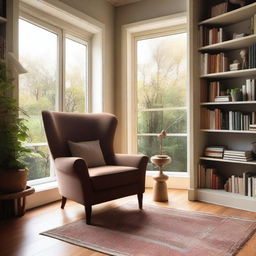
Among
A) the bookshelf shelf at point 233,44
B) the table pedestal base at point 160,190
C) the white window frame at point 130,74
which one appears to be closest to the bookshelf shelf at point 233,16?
the bookshelf shelf at point 233,44

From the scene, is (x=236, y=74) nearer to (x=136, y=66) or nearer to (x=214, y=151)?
(x=214, y=151)

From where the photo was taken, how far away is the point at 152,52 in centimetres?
439

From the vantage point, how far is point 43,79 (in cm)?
368

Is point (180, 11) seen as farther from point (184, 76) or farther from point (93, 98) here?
point (93, 98)

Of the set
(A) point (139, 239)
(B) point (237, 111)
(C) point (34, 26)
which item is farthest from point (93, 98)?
(A) point (139, 239)

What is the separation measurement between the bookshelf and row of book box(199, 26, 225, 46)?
41 millimetres

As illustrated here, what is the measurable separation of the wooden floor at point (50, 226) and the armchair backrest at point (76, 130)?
23.7 inches

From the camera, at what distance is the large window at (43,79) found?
346cm

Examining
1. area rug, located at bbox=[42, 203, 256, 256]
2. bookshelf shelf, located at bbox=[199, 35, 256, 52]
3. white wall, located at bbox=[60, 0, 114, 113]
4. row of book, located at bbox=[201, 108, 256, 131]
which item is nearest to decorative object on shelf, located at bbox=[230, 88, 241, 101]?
row of book, located at bbox=[201, 108, 256, 131]

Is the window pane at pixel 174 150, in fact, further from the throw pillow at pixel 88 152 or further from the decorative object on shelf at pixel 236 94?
the throw pillow at pixel 88 152

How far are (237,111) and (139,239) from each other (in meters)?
1.95

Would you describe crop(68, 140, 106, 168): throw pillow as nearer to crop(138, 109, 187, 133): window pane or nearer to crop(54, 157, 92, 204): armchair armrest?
crop(54, 157, 92, 204): armchair armrest

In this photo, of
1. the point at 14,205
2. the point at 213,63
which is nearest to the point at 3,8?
the point at 14,205

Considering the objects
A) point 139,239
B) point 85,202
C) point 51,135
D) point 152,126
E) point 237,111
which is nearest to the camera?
point 139,239
